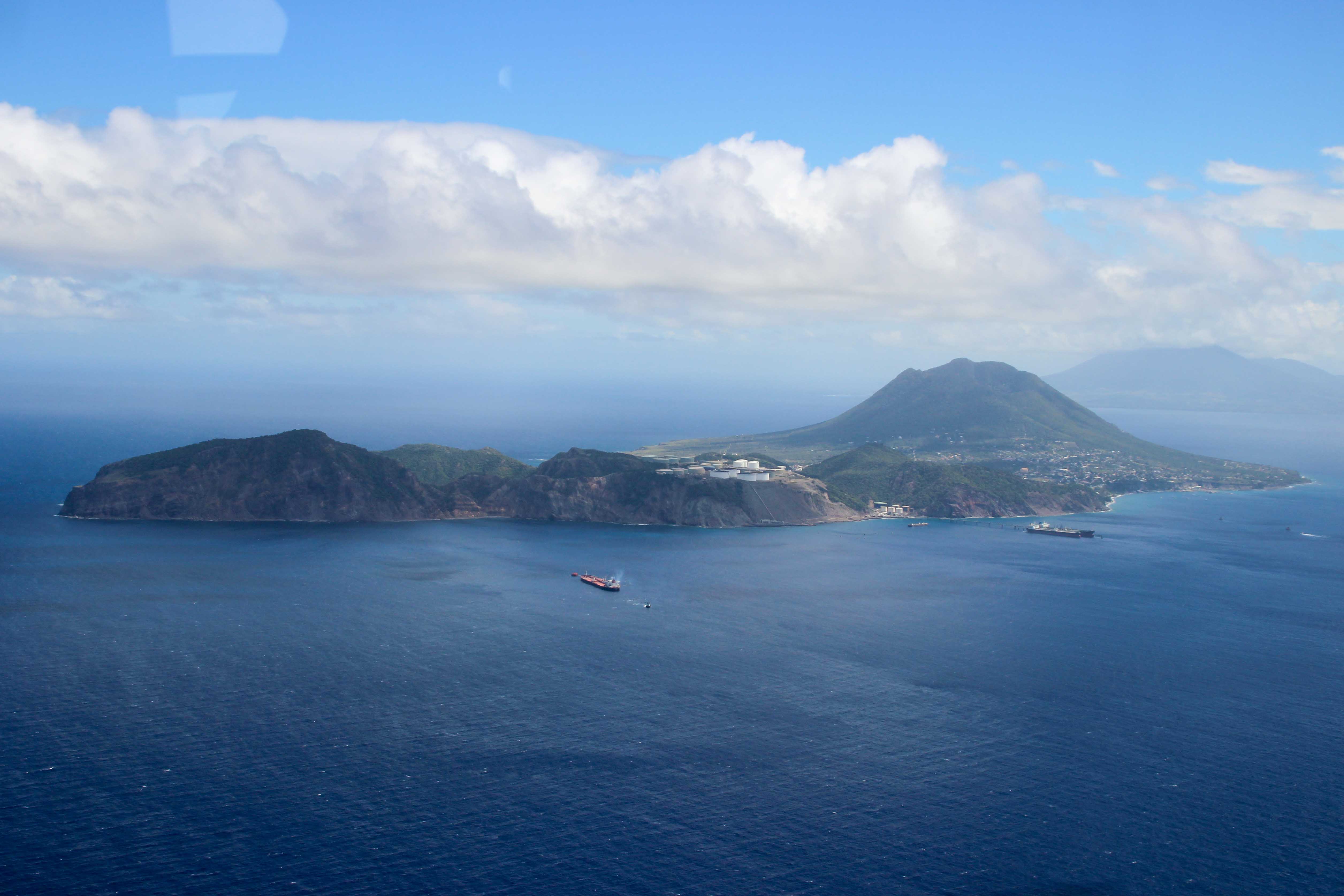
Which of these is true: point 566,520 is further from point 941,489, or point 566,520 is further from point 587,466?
point 941,489

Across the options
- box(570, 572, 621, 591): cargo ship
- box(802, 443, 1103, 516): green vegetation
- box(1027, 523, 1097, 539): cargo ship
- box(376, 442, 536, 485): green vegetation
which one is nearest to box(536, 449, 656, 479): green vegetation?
box(376, 442, 536, 485): green vegetation

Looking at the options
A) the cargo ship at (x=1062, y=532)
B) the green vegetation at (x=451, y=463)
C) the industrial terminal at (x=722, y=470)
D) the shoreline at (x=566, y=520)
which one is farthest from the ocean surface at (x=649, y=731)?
the green vegetation at (x=451, y=463)

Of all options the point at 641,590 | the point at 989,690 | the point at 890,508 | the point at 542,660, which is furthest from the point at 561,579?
the point at 890,508

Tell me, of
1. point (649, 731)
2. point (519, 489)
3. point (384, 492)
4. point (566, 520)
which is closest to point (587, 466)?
point (566, 520)

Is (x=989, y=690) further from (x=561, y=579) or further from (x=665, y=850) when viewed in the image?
(x=561, y=579)

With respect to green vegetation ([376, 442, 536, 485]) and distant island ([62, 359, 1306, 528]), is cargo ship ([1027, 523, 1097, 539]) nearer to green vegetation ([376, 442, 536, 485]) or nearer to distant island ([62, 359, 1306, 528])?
distant island ([62, 359, 1306, 528])

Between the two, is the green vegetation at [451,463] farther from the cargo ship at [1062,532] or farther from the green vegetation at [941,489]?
the cargo ship at [1062,532]
